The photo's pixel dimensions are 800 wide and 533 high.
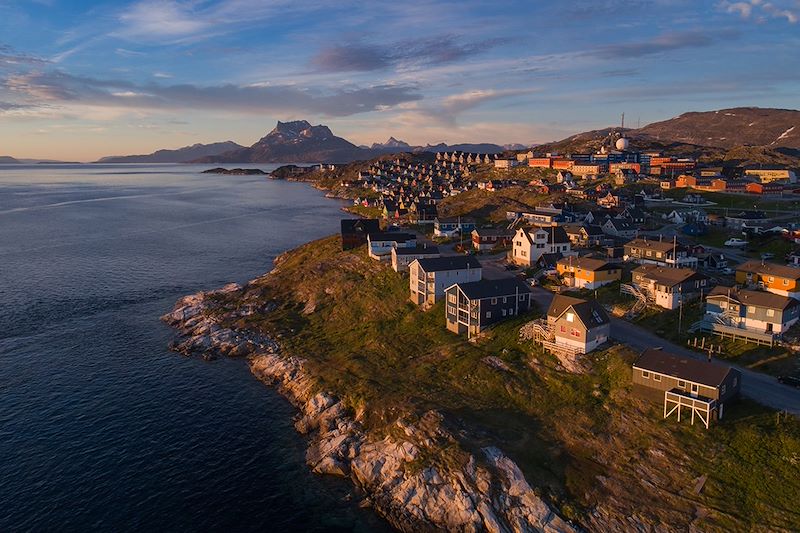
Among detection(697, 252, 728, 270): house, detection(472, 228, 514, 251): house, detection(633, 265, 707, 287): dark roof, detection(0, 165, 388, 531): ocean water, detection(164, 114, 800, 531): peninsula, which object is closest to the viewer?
detection(164, 114, 800, 531): peninsula

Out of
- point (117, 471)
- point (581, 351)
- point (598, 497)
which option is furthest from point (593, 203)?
point (117, 471)

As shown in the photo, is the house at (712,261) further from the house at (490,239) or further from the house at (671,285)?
the house at (490,239)

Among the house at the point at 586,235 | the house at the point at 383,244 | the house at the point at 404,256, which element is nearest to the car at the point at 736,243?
the house at the point at 586,235

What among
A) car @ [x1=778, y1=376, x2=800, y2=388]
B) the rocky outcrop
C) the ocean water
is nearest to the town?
car @ [x1=778, y1=376, x2=800, y2=388]

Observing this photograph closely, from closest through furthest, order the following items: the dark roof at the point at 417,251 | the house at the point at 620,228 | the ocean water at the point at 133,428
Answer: the ocean water at the point at 133,428 → the dark roof at the point at 417,251 → the house at the point at 620,228

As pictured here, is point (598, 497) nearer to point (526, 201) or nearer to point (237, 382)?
point (237, 382)

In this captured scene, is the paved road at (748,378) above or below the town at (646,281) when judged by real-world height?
below

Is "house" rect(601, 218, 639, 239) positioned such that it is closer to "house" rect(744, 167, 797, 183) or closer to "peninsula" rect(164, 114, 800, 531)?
"peninsula" rect(164, 114, 800, 531)
